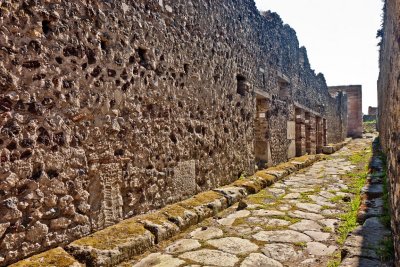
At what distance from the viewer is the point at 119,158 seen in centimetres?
313

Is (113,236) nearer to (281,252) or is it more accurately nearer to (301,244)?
(281,252)

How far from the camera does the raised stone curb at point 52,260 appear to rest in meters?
2.15

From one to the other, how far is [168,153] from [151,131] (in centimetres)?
42

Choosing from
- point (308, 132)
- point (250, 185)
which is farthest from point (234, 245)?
point (308, 132)

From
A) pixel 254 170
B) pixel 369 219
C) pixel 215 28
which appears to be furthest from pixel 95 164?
pixel 254 170

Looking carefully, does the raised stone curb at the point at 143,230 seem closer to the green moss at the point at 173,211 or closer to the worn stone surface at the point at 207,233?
the green moss at the point at 173,211

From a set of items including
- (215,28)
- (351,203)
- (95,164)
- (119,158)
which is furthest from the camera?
(215,28)

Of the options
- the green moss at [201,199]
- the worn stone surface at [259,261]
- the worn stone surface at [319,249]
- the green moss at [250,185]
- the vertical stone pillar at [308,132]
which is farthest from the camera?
the vertical stone pillar at [308,132]

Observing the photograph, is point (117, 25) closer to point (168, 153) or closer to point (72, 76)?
point (72, 76)

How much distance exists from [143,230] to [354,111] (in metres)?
26.0

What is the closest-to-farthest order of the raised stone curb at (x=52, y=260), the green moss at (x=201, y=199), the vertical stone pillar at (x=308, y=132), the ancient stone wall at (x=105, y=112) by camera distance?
the raised stone curb at (x=52, y=260)
the ancient stone wall at (x=105, y=112)
the green moss at (x=201, y=199)
the vertical stone pillar at (x=308, y=132)

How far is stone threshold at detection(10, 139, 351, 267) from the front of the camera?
2.36 metres

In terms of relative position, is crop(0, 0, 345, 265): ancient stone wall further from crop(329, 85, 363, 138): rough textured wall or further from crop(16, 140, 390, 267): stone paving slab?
crop(329, 85, 363, 138): rough textured wall

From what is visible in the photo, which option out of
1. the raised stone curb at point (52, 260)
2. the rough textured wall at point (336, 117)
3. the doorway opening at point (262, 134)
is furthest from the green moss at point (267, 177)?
the rough textured wall at point (336, 117)
